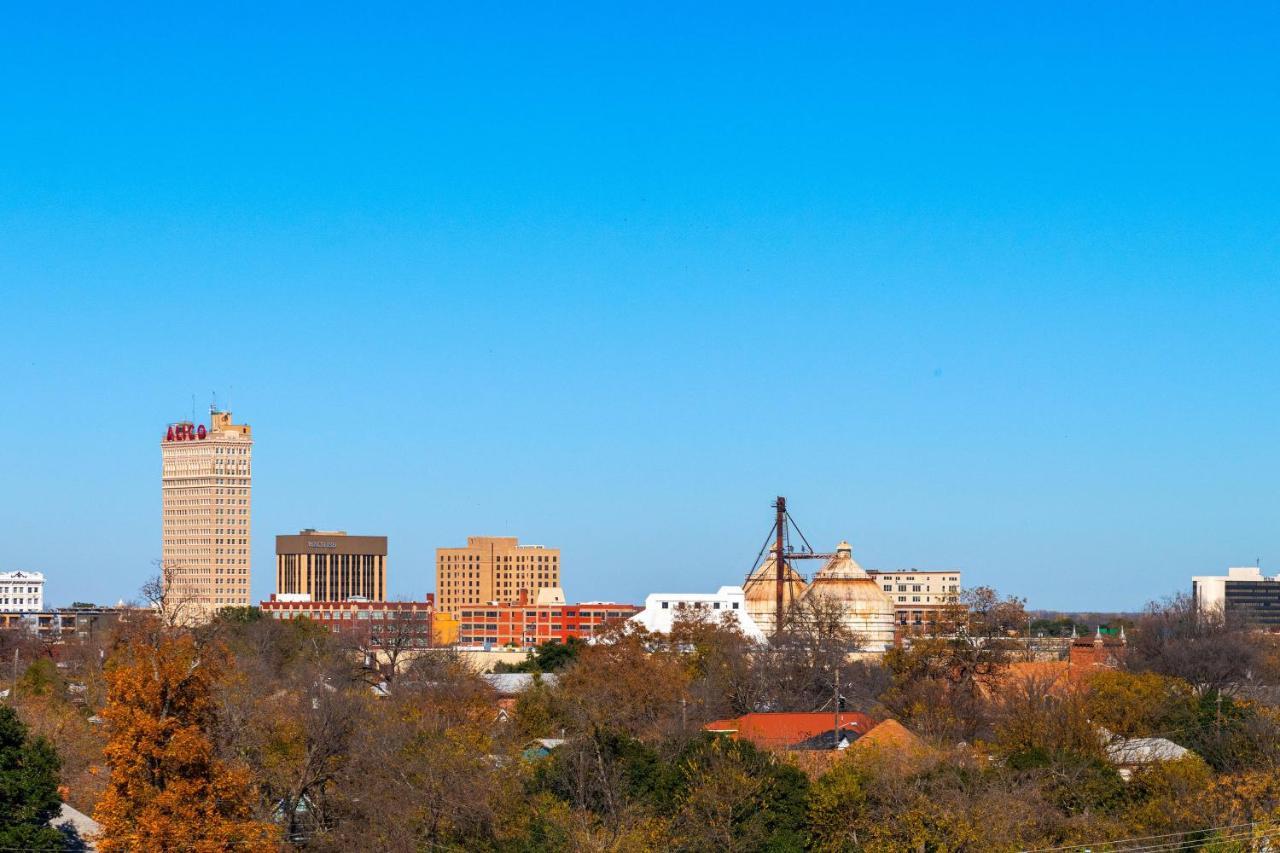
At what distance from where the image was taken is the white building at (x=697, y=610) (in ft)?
389

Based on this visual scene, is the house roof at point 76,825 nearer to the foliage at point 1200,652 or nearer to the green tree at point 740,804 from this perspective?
the green tree at point 740,804

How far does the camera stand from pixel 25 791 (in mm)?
46125

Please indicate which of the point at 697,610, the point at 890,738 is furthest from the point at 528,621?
the point at 890,738

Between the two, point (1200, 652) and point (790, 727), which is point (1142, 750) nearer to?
point (790, 727)

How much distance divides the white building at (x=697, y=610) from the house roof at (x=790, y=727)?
3415 cm

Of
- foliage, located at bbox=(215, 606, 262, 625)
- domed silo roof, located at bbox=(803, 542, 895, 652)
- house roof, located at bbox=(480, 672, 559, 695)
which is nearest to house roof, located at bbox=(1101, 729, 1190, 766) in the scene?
house roof, located at bbox=(480, 672, 559, 695)

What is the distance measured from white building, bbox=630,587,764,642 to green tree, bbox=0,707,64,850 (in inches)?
2194

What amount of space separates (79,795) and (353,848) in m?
11.5

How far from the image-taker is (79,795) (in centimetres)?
5541

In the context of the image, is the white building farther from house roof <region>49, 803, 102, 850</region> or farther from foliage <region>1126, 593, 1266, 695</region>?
house roof <region>49, 803, 102, 850</region>

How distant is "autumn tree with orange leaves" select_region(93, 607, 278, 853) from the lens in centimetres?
4066

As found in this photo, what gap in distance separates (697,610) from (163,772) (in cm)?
7882

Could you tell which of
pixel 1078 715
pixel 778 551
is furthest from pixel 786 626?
pixel 1078 715

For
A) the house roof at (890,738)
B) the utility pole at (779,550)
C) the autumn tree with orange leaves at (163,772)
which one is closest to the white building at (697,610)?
the utility pole at (779,550)
